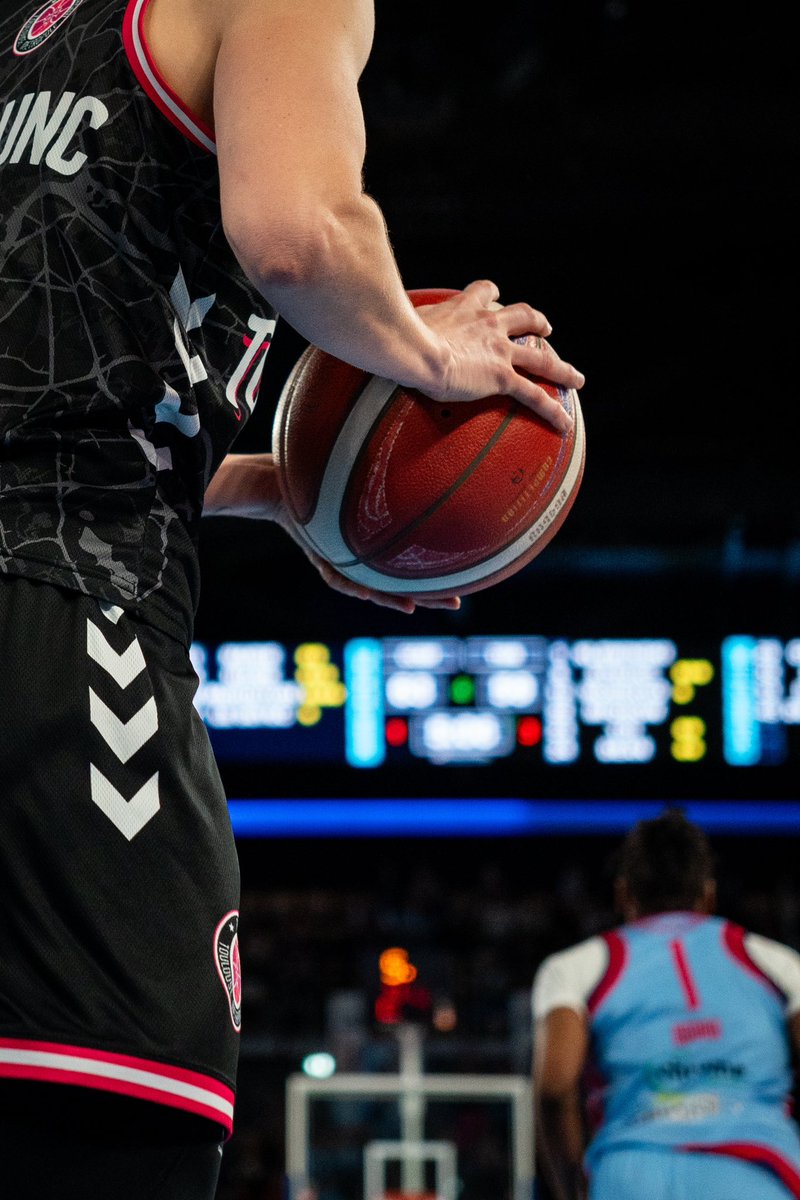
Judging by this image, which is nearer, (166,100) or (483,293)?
(166,100)

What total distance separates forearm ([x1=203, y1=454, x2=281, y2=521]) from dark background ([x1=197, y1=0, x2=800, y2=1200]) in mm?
4758

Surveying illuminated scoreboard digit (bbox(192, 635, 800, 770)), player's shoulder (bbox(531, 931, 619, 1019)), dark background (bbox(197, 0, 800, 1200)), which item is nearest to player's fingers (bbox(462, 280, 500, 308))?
player's shoulder (bbox(531, 931, 619, 1019))

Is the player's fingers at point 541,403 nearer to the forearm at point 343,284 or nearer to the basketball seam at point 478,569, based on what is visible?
the basketball seam at point 478,569

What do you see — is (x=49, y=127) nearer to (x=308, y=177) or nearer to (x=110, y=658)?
(x=308, y=177)

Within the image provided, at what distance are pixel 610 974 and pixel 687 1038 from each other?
0.20 m

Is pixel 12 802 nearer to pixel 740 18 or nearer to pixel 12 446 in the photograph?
pixel 12 446

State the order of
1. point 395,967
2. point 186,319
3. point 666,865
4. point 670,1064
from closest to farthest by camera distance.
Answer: point 186,319, point 670,1064, point 666,865, point 395,967

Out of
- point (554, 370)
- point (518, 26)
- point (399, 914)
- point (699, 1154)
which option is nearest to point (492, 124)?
point (518, 26)

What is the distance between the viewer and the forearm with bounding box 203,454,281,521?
1.74 meters

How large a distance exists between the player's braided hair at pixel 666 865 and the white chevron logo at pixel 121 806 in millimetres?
2215

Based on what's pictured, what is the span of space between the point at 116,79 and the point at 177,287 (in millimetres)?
175

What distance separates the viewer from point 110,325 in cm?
120

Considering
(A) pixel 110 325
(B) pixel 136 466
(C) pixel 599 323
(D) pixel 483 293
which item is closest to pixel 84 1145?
(B) pixel 136 466

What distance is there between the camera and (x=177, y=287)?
124 cm
